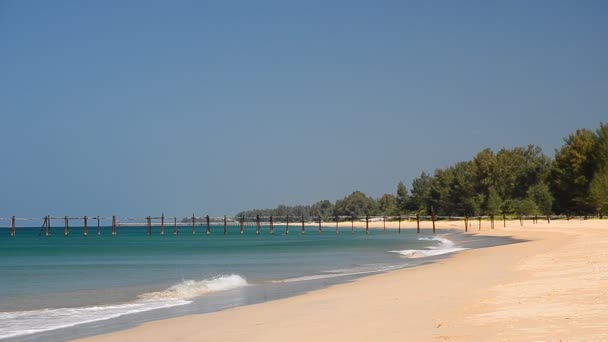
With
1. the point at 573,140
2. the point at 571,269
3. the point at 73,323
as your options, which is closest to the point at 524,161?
the point at 573,140

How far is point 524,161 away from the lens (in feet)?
370

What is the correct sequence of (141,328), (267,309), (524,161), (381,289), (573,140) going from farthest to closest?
(524,161) < (573,140) < (381,289) < (267,309) < (141,328)

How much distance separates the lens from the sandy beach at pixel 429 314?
9.74m

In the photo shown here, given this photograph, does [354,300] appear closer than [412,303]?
No

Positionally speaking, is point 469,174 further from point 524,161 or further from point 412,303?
point 412,303

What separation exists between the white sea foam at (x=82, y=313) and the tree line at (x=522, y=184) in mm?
59548

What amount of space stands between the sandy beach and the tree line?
59.3m

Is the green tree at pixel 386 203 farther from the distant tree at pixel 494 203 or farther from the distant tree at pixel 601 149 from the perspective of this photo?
the distant tree at pixel 601 149

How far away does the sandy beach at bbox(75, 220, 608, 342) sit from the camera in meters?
9.74

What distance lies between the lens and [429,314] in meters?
12.1

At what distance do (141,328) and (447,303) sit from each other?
18.1 ft

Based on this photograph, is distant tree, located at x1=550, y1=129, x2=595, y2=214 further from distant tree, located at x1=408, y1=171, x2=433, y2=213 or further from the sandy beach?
the sandy beach

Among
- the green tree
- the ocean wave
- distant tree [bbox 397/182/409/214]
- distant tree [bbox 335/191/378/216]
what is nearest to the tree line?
distant tree [bbox 397/182/409/214]

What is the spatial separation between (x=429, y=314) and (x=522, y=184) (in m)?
102
